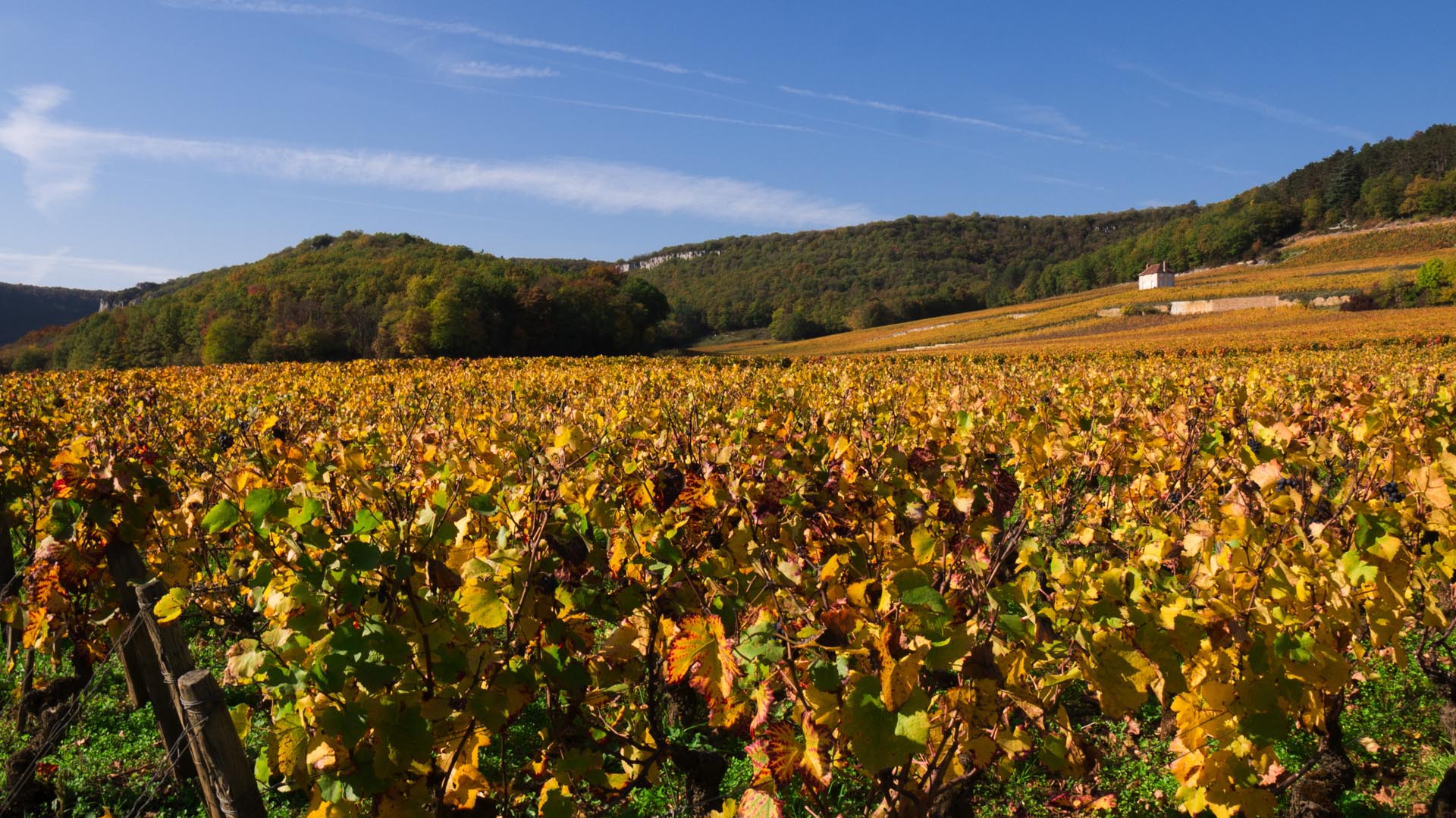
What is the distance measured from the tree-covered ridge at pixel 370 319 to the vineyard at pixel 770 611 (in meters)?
54.5

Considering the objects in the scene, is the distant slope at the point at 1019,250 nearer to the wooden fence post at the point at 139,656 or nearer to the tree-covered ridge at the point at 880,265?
the tree-covered ridge at the point at 880,265

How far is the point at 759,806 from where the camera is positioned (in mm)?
1606

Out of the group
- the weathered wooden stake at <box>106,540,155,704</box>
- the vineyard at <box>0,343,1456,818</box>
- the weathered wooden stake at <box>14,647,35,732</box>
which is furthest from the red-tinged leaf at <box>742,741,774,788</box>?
the weathered wooden stake at <box>14,647,35,732</box>

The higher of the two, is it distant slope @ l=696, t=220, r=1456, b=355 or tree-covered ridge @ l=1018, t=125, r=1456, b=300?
tree-covered ridge @ l=1018, t=125, r=1456, b=300

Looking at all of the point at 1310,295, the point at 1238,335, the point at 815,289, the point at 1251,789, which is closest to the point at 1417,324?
the point at 1238,335

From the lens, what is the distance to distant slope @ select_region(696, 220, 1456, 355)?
130 ft

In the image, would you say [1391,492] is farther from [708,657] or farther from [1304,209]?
[1304,209]

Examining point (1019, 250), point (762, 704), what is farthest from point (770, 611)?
point (1019, 250)

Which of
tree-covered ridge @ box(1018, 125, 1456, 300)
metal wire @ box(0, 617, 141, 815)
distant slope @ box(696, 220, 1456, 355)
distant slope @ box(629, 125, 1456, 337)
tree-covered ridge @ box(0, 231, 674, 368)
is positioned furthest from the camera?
distant slope @ box(629, 125, 1456, 337)

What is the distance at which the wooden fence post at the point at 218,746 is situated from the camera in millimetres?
1873

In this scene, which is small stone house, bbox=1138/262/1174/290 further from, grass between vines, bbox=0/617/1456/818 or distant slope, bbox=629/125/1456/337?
grass between vines, bbox=0/617/1456/818

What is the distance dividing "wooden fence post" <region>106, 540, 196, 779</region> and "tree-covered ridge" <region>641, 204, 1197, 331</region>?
96683 mm

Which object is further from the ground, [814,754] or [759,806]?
[814,754]

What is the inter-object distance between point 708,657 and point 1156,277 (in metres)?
109
